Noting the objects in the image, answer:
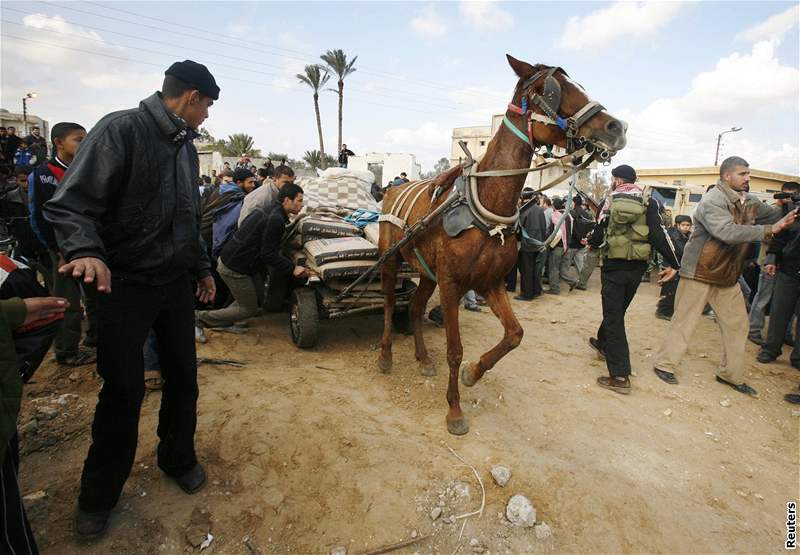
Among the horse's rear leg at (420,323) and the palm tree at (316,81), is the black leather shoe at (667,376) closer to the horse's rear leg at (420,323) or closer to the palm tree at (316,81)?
the horse's rear leg at (420,323)

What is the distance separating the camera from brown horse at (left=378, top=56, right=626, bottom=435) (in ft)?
9.73

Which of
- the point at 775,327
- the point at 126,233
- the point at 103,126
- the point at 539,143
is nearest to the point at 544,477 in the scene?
the point at 539,143

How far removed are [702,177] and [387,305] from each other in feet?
75.8

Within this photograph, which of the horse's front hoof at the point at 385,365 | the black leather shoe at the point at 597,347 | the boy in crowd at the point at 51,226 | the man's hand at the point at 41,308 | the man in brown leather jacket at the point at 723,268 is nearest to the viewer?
the man's hand at the point at 41,308

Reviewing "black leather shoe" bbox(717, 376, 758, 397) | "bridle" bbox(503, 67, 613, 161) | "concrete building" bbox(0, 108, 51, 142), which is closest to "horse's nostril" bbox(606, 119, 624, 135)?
"bridle" bbox(503, 67, 613, 161)

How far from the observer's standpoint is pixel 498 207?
3.27 metres

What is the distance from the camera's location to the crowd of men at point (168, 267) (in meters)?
1.85

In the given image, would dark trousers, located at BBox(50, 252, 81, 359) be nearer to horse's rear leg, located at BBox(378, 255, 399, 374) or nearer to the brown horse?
horse's rear leg, located at BBox(378, 255, 399, 374)

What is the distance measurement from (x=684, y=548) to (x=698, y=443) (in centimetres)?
145

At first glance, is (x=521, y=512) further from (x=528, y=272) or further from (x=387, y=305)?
(x=528, y=272)

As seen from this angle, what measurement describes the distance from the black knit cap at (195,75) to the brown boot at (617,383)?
15.0 feet

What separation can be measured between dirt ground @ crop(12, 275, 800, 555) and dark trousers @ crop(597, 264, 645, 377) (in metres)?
0.32

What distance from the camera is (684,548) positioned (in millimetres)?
2494

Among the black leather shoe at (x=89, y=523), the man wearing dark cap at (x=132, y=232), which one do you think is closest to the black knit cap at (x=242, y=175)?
the man wearing dark cap at (x=132, y=232)
